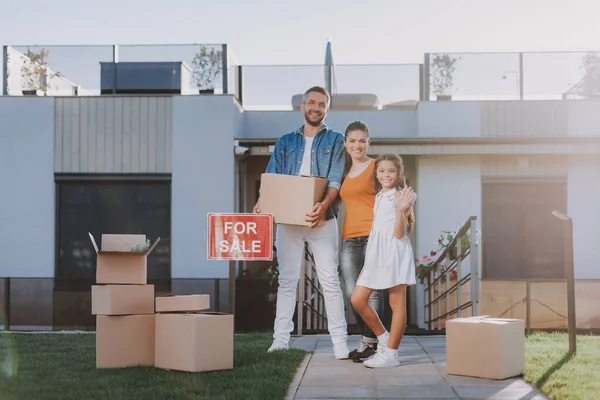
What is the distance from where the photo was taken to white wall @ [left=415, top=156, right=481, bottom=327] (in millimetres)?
14148

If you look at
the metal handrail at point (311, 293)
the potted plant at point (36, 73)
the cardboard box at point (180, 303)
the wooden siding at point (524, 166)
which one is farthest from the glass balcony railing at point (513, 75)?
the cardboard box at point (180, 303)

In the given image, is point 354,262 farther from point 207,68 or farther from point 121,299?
point 207,68

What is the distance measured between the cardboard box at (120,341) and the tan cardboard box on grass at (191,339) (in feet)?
0.58

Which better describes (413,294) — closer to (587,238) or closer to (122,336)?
(587,238)

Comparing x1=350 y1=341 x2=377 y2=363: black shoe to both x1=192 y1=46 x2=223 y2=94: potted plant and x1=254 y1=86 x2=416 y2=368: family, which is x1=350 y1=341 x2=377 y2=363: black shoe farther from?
x1=192 y1=46 x2=223 y2=94: potted plant

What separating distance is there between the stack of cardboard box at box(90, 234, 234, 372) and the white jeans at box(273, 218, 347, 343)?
69cm

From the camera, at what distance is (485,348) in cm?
583

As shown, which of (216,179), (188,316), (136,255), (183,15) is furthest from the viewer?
(216,179)

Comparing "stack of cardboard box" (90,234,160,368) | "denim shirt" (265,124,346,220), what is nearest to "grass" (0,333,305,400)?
"stack of cardboard box" (90,234,160,368)

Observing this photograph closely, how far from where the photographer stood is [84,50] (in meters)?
14.2

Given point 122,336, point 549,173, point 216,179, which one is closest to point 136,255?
point 122,336

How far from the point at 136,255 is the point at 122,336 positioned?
559 mm

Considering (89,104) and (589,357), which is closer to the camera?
(589,357)

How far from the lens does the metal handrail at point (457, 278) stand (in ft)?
29.2
